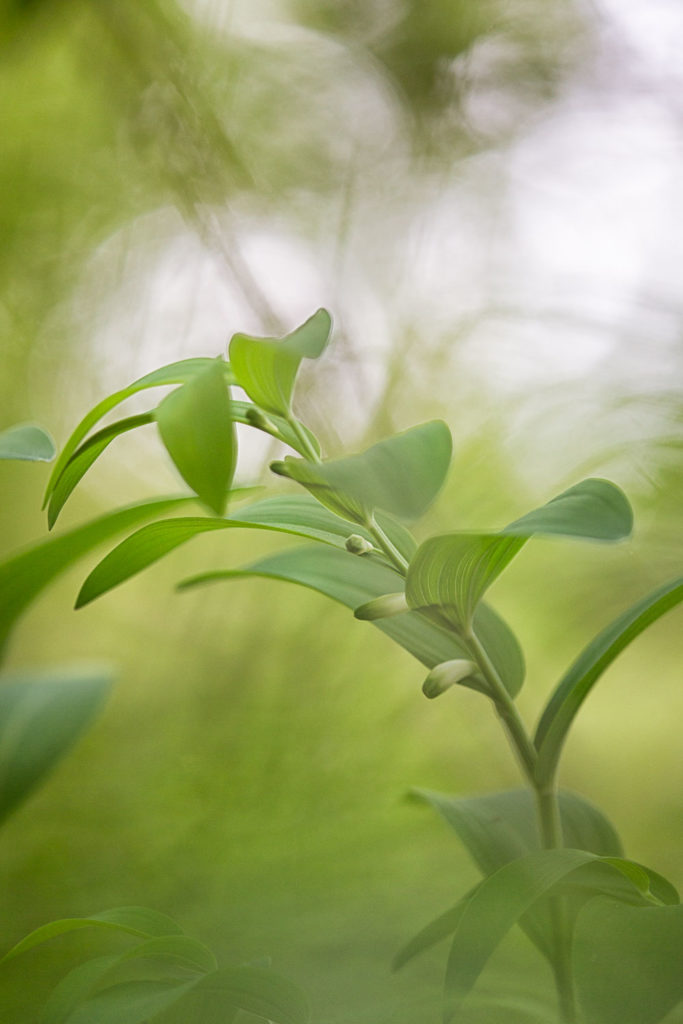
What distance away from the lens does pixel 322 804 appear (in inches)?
25.5

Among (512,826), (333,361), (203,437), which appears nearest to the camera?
(203,437)

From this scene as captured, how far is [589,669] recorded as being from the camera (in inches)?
9.6

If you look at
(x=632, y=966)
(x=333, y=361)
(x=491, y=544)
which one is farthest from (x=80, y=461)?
(x=333, y=361)

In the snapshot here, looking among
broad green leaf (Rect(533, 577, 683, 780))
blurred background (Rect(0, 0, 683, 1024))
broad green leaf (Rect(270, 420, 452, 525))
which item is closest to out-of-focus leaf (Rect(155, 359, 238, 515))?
broad green leaf (Rect(270, 420, 452, 525))

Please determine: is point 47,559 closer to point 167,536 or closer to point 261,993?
point 167,536

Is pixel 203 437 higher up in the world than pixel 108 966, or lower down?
higher up

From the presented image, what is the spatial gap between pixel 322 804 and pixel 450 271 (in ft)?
1.87

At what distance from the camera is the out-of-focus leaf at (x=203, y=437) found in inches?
7.0

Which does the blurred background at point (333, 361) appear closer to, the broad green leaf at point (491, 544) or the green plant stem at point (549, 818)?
the green plant stem at point (549, 818)

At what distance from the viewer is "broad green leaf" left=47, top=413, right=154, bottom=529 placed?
0.74ft

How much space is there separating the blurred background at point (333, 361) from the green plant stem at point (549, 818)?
21 centimetres

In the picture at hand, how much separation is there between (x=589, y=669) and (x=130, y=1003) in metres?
0.19

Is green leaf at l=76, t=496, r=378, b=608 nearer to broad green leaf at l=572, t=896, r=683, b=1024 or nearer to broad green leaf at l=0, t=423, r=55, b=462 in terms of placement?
broad green leaf at l=0, t=423, r=55, b=462

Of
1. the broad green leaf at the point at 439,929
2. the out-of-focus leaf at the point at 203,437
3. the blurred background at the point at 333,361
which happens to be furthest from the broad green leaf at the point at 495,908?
the blurred background at the point at 333,361
